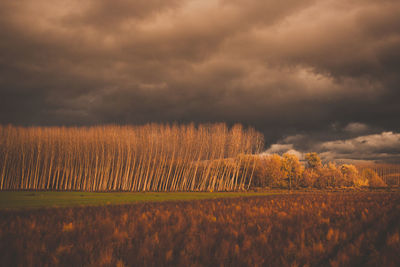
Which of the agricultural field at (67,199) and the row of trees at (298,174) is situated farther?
the row of trees at (298,174)

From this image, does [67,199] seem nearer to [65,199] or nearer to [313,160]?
[65,199]

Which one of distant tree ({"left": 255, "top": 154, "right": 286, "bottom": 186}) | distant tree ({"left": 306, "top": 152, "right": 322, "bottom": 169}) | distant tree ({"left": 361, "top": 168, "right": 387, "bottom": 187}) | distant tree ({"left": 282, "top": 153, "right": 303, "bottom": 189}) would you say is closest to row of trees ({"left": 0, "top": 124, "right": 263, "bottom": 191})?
distant tree ({"left": 255, "top": 154, "right": 286, "bottom": 186})

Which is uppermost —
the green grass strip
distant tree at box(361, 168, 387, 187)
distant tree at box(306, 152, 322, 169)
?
distant tree at box(306, 152, 322, 169)

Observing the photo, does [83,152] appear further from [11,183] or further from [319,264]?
[319,264]

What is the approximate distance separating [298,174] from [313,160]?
57.5ft

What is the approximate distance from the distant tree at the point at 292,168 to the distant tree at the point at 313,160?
13197mm

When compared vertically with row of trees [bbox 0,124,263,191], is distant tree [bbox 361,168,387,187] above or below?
below

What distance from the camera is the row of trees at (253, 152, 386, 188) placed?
3039 inches

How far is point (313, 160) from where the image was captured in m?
97.4

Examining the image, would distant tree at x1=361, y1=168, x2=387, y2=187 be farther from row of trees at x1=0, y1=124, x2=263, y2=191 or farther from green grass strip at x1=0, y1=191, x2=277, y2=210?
green grass strip at x1=0, y1=191, x2=277, y2=210

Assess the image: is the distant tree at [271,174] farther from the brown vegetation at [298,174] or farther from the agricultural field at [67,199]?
the agricultural field at [67,199]

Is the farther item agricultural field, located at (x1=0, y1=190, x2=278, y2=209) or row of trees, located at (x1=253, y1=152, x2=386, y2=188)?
row of trees, located at (x1=253, y1=152, x2=386, y2=188)

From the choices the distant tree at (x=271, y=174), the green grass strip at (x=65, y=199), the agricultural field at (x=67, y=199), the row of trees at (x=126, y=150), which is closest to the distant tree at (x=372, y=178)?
the distant tree at (x=271, y=174)

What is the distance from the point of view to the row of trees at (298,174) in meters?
77.2
